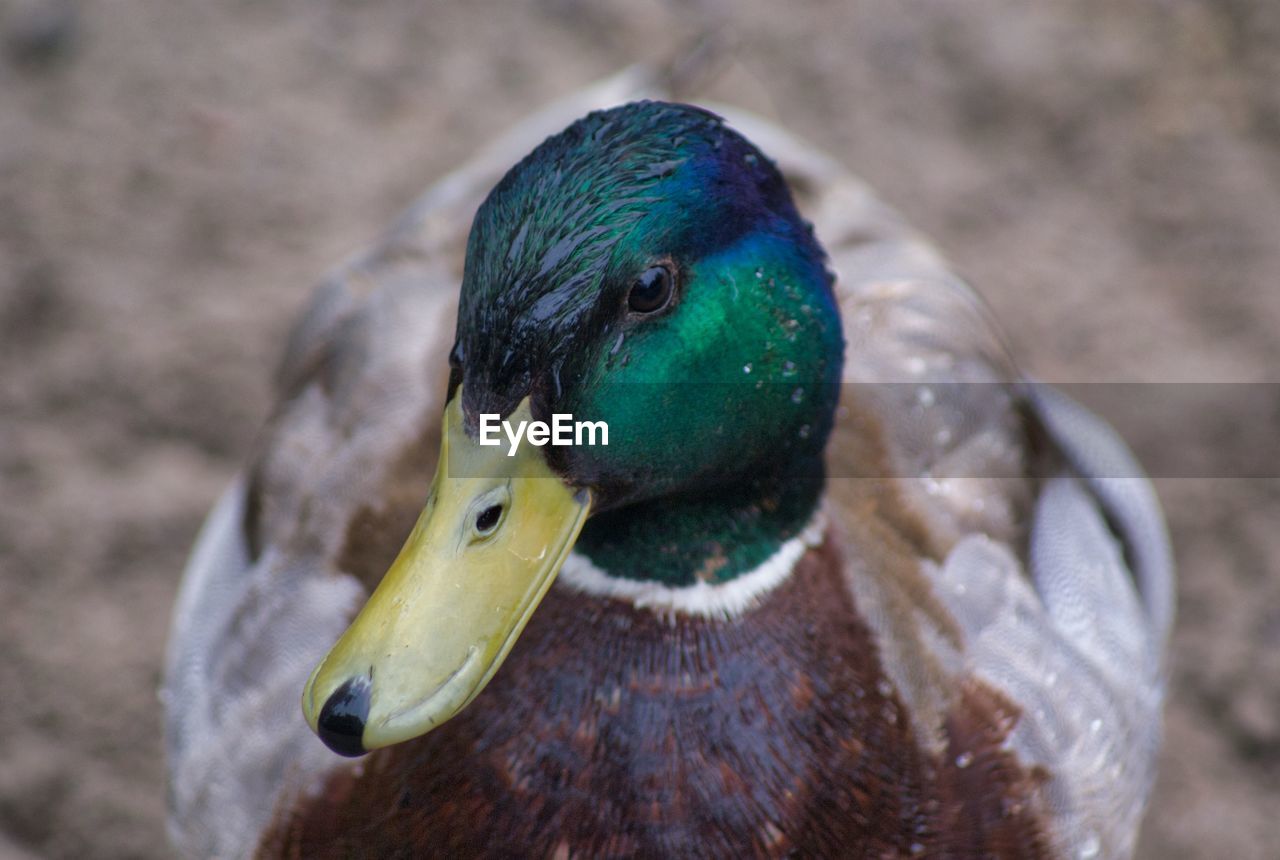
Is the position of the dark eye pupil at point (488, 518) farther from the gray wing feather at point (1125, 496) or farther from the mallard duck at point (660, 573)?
the gray wing feather at point (1125, 496)

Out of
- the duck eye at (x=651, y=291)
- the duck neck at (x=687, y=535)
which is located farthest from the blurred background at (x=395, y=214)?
the duck eye at (x=651, y=291)

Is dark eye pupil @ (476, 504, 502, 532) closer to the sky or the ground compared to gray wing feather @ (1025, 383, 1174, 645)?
closer to the sky

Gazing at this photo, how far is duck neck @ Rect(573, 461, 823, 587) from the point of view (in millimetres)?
1576

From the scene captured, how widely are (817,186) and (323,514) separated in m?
1.18

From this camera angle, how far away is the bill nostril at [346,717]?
1.26 metres

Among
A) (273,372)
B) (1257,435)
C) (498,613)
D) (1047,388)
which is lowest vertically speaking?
(1257,435)

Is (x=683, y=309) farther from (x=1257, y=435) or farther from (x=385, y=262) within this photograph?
(x=1257, y=435)

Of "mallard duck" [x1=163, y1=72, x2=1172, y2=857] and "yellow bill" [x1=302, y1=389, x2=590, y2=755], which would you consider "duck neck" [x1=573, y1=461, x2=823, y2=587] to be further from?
"yellow bill" [x1=302, y1=389, x2=590, y2=755]

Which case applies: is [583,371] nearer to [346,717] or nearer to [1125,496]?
[346,717]

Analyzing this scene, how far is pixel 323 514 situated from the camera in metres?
2.12

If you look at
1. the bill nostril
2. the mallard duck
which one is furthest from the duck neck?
the bill nostril

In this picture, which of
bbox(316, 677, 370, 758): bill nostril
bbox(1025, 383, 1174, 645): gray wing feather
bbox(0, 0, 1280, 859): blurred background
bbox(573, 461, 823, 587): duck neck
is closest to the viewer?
bbox(316, 677, 370, 758): bill nostril

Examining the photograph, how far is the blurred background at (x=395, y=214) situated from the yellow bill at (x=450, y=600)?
151 centimetres

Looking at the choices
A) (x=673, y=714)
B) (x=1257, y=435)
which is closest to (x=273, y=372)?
(x=673, y=714)
